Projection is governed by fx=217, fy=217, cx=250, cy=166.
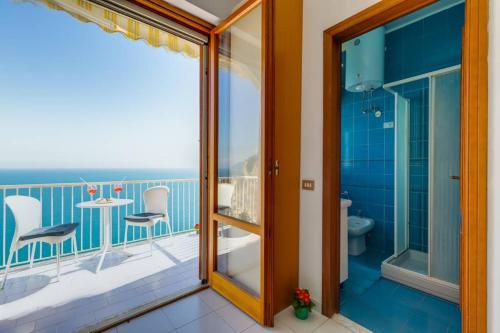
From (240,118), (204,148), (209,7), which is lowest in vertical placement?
(204,148)

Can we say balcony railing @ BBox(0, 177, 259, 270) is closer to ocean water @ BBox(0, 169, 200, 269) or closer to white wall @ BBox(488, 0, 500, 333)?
ocean water @ BBox(0, 169, 200, 269)

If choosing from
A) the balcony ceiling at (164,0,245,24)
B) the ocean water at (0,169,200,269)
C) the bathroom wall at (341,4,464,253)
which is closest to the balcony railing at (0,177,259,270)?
the ocean water at (0,169,200,269)

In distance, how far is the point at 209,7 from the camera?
1.90 meters

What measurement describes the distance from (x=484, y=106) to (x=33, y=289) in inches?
149

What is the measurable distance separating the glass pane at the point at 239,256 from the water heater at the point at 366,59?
2.22 m

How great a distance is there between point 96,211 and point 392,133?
491cm

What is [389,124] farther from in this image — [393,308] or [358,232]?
[393,308]

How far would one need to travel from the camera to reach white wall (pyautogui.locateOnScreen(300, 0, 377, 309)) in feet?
5.82

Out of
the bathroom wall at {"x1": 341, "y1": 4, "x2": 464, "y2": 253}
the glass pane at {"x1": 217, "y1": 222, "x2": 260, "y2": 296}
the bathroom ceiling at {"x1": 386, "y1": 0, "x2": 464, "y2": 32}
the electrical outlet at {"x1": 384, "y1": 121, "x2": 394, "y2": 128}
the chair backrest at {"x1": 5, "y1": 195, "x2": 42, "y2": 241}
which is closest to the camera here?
the glass pane at {"x1": 217, "y1": 222, "x2": 260, "y2": 296}

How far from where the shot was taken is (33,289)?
2.14 m

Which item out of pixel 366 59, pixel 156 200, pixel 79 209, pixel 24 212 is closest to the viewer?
pixel 24 212

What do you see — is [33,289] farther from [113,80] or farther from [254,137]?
[113,80]

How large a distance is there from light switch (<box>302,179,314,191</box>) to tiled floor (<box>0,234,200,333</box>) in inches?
58.8

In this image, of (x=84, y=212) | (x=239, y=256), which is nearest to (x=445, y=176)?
(x=239, y=256)
